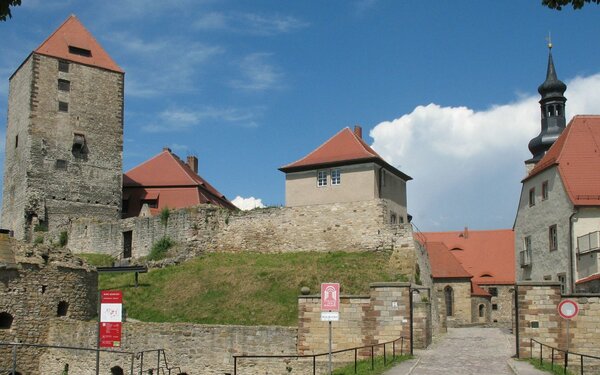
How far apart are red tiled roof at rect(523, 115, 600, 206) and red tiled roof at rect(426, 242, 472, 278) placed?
45.4 ft

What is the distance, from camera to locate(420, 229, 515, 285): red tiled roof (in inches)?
2345

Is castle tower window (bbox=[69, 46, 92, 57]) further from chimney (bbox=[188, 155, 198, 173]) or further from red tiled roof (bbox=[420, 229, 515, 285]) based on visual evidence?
red tiled roof (bbox=[420, 229, 515, 285])

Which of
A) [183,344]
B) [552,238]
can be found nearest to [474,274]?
[552,238]

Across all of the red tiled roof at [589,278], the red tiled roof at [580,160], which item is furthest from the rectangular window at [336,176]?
the red tiled roof at [589,278]

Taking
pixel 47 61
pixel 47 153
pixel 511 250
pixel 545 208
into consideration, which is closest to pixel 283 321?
pixel 545 208

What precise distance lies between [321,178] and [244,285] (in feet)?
26.4

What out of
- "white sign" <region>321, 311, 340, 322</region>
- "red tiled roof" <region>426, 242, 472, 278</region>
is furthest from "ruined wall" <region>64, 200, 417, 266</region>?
"white sign" <region>321, 311, 340, 322</region>

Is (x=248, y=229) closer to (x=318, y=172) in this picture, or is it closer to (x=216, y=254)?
(x=216, y=254)

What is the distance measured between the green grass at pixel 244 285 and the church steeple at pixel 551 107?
29501 millimetres

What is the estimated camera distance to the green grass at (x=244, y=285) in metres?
31.6

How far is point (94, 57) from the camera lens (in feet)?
163

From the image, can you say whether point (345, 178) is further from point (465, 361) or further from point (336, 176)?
point (465, 361)

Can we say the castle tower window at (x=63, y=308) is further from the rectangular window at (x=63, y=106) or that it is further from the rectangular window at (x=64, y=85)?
the rectangular window at (x=64, y=85)

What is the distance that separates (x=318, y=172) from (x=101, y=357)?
1531 centimetres
